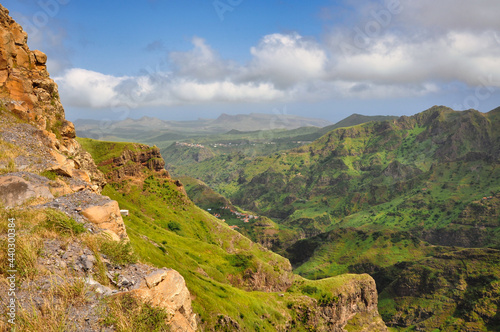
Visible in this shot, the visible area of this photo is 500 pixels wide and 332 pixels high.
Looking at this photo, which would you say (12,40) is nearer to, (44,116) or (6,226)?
(44,116)

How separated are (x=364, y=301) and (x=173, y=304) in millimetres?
106015

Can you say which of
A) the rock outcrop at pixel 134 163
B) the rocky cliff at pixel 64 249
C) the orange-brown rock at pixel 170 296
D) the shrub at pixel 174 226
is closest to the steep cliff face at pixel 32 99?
the rocky cliff at pixel 64 249

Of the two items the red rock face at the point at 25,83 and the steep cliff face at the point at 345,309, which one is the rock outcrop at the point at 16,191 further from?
the steep cliff face at the point at 345,309

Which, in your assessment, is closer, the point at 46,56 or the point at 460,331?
the point at 46,56

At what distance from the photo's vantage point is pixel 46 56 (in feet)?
120

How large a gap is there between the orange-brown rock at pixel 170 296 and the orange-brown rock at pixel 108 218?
143 inches

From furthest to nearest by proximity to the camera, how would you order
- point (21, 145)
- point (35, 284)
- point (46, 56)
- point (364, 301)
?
1. point (364, 301)
2. point (46, 56)
3. point (21, 145)
4. point (35, 284)

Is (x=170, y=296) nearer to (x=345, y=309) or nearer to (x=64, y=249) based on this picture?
(x=64, y=249)

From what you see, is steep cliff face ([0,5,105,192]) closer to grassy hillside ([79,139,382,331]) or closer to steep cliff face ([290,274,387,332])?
grassy hillside ([79,139,382,331])

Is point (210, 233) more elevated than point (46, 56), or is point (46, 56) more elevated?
point (46, 56)

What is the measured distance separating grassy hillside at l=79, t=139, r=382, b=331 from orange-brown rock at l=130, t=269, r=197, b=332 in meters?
3.40

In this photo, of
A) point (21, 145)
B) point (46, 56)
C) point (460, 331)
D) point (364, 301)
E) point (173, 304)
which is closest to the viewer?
point (173, 304)

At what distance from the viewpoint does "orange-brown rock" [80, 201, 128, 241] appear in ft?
51.7

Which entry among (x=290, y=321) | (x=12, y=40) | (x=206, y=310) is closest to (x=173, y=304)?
(x=206, y=310)
